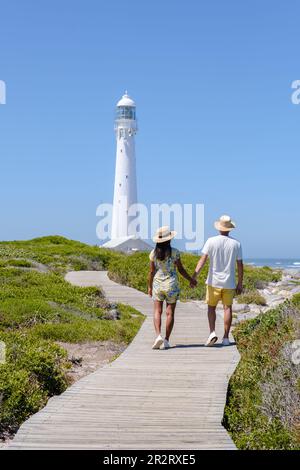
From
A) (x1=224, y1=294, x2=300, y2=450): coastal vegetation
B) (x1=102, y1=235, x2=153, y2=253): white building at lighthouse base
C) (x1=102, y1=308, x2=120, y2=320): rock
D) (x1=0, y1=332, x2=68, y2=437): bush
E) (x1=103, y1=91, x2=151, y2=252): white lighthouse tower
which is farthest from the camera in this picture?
(x1=103, y1=91, x2=151, y2=252): white lighthouse tower

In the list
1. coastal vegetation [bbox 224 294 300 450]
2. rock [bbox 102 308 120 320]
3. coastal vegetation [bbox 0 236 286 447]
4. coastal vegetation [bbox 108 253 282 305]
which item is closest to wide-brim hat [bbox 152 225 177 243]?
coastal vegetation [bbox 224 294 300 450]

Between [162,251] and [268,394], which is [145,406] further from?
[162,251]

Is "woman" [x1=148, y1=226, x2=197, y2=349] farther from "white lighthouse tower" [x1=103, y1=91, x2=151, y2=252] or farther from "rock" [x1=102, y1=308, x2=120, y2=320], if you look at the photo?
"white lighthouse tower" [x1=103, y1=91, x2=151, y2=252]

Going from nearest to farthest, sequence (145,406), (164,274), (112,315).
Answer: (145,406) < (164,274) < (112,315)

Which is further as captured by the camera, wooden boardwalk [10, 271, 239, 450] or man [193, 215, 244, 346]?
man [193, 215, 244, 346]

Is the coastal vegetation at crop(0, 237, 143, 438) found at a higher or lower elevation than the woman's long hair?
lower

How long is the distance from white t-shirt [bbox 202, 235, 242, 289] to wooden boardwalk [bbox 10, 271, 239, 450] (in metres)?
1.07

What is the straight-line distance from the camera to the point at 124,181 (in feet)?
172

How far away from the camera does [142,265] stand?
25.9 m

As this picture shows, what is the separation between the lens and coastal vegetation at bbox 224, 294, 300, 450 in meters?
6.43

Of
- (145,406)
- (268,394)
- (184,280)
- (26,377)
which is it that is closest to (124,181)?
(184,280)

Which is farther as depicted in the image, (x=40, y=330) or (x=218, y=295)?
(x=40, y=330)

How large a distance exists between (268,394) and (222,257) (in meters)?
2.76

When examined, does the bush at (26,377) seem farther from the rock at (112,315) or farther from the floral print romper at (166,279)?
the rock at (112,315)
